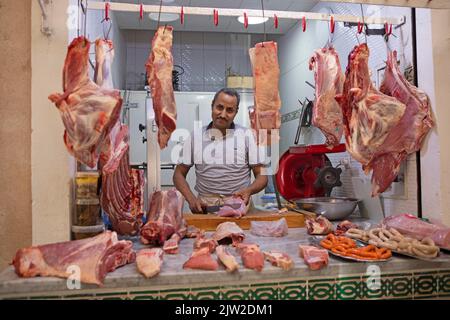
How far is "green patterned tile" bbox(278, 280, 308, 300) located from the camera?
2.03m

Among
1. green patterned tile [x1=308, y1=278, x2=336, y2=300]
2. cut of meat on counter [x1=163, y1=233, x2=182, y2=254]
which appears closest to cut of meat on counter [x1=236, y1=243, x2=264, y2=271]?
green patterned tile [x1=308, y1=278, x2=336, y2=300]

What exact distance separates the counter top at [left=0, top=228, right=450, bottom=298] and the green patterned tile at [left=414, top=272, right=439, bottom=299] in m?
0.03

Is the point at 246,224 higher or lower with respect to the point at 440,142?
lower

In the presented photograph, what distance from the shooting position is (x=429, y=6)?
2365 mm

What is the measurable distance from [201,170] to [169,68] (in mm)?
1724

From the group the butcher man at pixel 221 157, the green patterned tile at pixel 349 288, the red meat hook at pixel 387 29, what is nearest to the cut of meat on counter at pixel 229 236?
the green patterned tile at pixel 349 288

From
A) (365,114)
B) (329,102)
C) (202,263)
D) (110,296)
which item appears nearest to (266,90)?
(329,102)

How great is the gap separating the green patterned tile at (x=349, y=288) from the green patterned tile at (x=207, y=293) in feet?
2.19

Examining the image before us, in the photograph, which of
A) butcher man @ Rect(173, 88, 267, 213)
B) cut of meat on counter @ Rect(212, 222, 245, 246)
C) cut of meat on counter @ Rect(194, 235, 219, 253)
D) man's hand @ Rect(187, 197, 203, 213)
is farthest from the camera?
butcher man @ Rect(173, 88, 267, 213)

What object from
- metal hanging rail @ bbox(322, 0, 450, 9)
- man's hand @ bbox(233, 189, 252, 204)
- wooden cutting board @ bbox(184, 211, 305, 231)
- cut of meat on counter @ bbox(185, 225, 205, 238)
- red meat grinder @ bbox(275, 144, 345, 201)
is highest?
metal hanging rail @ bbox(322, 0, 450, 9)

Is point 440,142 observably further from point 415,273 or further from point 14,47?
point 14,47

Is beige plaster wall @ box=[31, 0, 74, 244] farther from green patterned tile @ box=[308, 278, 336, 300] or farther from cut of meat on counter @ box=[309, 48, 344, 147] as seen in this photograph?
cut of meat on counter @ box=[309, 48, 344, 147]
